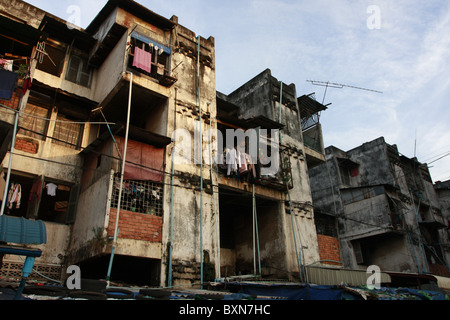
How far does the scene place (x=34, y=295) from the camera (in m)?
7.56

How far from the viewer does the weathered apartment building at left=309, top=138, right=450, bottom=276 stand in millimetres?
26734

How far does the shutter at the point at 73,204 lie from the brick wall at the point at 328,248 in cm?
1245

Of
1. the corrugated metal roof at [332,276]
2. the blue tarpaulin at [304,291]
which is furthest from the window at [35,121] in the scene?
the corrugated metal roof at [332,276]

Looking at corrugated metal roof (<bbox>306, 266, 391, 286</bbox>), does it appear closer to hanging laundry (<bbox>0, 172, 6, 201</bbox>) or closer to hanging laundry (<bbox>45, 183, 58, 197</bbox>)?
hanging laundry (<bbox>45, 183, 58, 197</bbox>)

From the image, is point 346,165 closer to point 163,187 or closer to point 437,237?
point 437,237

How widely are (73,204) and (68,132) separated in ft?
10.3

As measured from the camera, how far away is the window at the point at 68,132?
14781 millimetres

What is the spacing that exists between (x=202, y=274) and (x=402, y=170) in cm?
2551

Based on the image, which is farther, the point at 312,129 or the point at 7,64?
the point at 312,129

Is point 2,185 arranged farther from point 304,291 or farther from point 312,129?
point 312,129

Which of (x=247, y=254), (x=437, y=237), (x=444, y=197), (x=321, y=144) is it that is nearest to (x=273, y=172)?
(x=247, y=254)

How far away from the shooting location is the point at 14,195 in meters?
12.5

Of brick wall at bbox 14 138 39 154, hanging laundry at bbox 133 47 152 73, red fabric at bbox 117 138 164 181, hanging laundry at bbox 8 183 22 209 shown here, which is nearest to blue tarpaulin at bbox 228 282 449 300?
red fabric at bbox 117 138 164 181

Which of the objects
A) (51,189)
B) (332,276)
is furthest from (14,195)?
(332,276)
